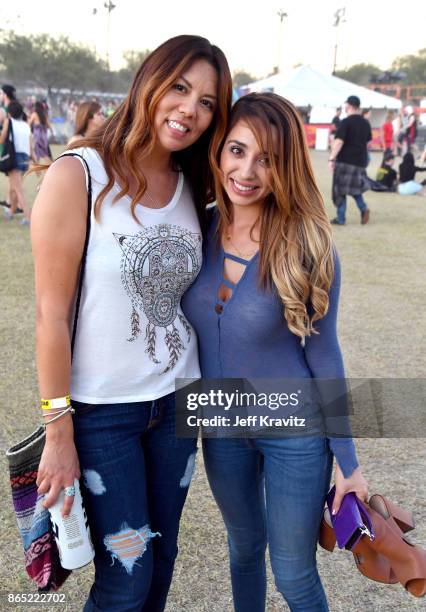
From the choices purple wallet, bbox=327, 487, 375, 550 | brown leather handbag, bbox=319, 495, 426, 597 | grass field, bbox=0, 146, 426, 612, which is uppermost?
purple wallet, bbox=327, 487, 375, 550

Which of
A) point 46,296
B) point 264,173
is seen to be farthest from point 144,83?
point 46,296

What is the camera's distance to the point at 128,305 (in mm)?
1611

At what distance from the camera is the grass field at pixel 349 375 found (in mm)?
2357

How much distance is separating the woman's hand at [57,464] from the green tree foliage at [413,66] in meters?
61.6

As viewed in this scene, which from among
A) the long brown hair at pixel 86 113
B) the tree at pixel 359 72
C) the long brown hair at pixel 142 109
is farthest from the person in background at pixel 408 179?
the tree at pixel 359 72

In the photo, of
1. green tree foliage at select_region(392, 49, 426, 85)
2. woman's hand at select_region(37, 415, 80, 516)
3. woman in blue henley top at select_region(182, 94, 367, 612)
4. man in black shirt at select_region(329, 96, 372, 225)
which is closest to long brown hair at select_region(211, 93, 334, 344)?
woman in blue henley top at select_region(182, 94, 367, 612)

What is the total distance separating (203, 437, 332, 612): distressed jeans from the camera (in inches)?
68.2

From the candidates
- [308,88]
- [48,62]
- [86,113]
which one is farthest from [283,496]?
[48,62]

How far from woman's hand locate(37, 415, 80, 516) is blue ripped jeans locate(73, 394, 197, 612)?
59 mm

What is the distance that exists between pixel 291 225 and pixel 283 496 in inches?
30.7

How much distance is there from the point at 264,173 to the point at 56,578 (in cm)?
128

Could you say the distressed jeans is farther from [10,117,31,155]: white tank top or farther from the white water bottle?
[10,117,31,155]: white tank top

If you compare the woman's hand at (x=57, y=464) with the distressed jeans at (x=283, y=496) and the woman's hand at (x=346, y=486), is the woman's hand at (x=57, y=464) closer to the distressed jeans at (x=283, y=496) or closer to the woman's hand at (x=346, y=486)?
the distressed jeans at (x=283, y=496)

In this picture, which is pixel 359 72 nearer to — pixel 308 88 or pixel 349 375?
pixel 308 88
